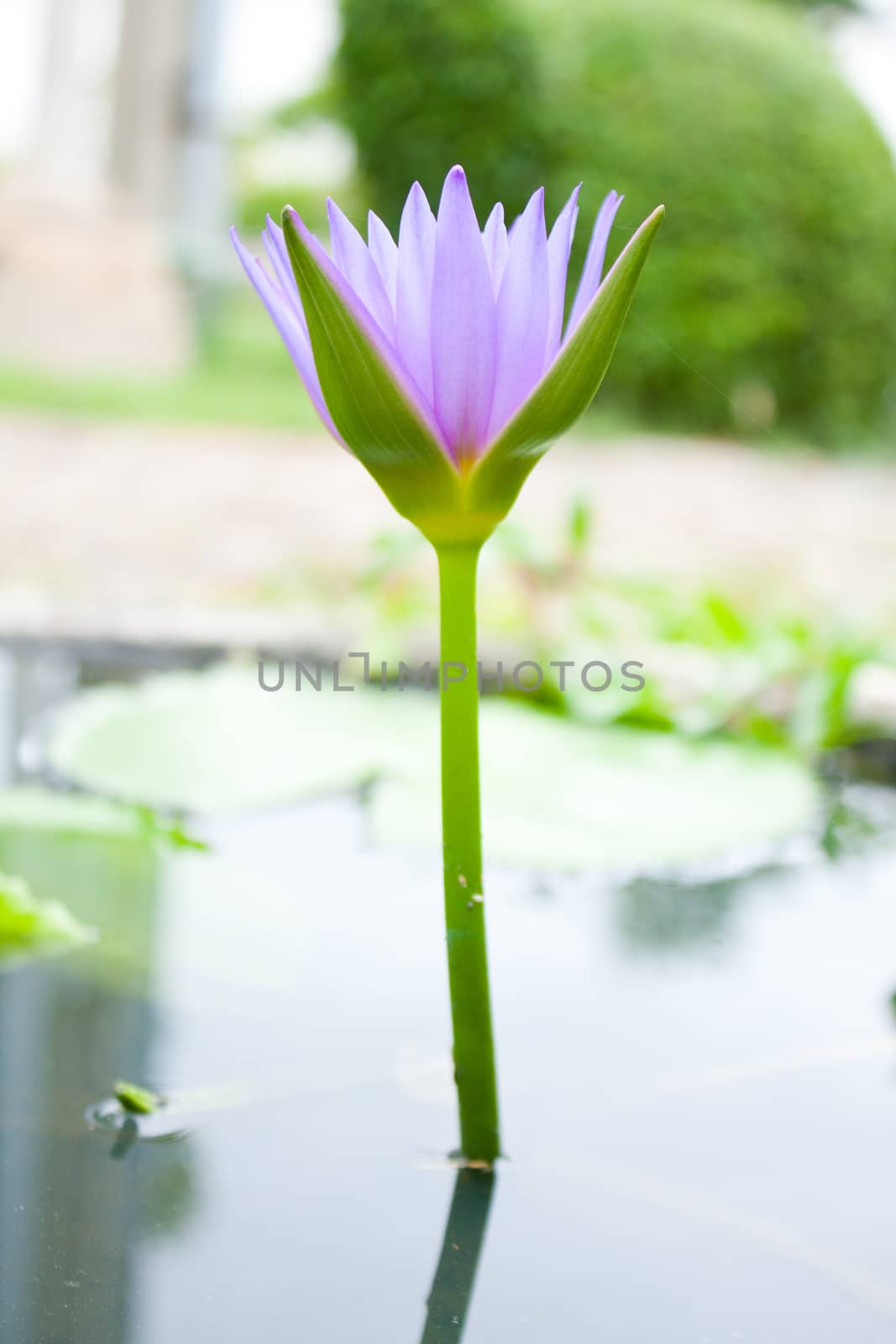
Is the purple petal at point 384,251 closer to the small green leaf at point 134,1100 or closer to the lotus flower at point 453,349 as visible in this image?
the lotus flower at point 453,349

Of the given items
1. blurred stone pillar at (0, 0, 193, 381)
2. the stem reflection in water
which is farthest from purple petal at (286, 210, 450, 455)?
blurred stone pillar at (0, 0, 193, 381)

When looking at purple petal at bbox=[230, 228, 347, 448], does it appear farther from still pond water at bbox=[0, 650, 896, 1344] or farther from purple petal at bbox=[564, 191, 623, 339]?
still pond water at bbox=[0, 650, 896, 1344]

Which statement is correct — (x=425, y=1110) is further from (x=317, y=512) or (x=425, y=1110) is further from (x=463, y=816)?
(x=317, y=512)

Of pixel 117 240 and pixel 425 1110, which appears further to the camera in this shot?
pixel 117 240

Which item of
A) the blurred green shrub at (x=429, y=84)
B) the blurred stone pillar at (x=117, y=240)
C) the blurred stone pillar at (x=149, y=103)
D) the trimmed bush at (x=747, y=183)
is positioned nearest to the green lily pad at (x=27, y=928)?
the trimmed bush at (x=747, y=183)

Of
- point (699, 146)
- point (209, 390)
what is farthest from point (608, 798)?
point (699, 146)

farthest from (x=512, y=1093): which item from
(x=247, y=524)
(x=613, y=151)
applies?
(x=613, y=151)
